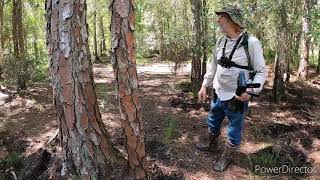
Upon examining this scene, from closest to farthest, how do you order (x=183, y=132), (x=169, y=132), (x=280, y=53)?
(x=169, y=132) → (x=183, y=132) → (x=280, y=53)

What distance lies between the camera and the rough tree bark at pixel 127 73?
3.23 metres

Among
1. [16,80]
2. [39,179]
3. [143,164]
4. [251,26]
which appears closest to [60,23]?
[143,164]

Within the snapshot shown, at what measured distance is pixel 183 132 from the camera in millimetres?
6039

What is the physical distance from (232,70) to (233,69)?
0.02 metres

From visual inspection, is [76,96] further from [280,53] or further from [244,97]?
[280,53]

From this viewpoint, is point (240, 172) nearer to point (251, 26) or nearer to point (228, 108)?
point (228, 108)

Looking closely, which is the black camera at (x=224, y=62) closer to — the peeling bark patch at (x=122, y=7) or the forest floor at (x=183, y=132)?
the forest floor at (x=183, y=132)

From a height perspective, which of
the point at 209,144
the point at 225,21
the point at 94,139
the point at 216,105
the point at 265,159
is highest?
the point at 225,21

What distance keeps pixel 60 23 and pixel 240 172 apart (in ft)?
9.55

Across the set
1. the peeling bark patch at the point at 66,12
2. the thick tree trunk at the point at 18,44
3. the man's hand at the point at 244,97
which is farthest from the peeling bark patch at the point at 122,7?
the thick tree trunk at the point at 18,44

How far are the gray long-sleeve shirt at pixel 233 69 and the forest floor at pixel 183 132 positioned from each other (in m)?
1.10

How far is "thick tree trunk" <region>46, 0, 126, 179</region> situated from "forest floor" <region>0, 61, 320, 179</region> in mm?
857

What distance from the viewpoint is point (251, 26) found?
7.63 m

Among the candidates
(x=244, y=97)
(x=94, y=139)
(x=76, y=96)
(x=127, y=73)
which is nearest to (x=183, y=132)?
(x=244, y=97)
